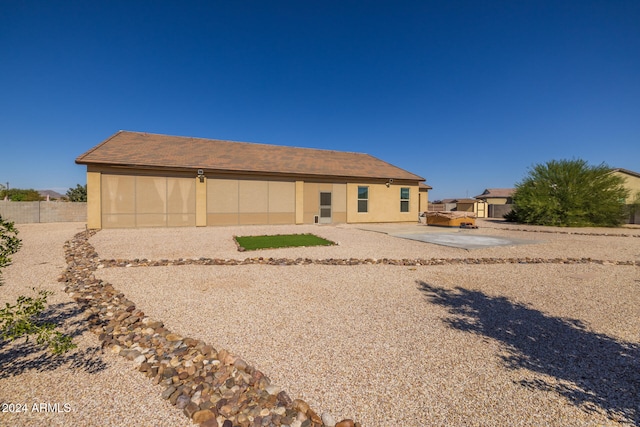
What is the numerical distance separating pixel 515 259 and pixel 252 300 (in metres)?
7.37

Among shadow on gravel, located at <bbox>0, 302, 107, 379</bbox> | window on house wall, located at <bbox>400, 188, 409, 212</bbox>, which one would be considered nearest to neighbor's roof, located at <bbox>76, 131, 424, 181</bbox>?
window on house wall, located at <bbox>400, 188, 409, 212</bbox>

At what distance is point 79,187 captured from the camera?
30.7 m

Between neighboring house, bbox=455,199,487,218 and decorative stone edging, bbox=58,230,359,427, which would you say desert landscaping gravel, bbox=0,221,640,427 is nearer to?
decorative stone edging, bbox=58,230,359,427

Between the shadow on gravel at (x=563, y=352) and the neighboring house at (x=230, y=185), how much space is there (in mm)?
13759

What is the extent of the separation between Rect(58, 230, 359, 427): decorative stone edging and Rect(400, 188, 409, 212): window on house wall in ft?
62.3

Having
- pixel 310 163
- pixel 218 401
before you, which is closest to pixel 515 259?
pixel 218 401

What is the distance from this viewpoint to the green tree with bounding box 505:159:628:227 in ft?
62.1

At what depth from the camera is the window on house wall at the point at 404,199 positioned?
69.4ft

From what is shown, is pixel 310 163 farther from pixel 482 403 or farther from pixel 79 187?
pixel 79 187

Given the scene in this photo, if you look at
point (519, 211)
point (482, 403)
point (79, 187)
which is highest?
point (79, 187)

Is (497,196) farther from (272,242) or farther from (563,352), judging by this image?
(563,352)

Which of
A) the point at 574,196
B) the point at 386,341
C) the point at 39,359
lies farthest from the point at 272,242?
the point at 574,196

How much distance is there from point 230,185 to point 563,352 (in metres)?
15.8

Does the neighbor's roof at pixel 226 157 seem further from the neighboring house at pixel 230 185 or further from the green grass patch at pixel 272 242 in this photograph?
the green grass patch at pixel 272 242
